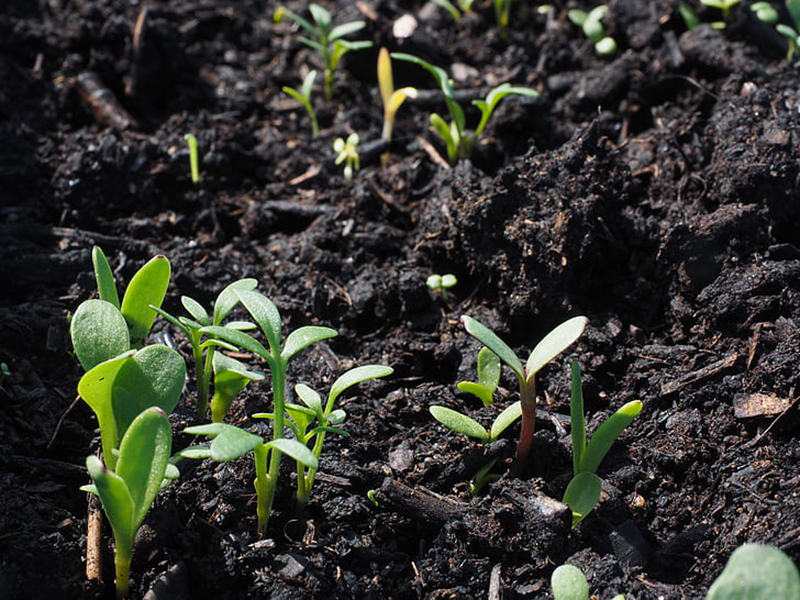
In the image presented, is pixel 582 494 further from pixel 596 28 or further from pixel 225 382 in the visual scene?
pixel 596 28

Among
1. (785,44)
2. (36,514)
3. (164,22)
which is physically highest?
(164,22)

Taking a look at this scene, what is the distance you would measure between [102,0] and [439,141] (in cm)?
150

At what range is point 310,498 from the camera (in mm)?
1532

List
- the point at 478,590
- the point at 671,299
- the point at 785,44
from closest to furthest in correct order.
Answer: the point at 478,590 < the point at 671,299 < the point at 785,44

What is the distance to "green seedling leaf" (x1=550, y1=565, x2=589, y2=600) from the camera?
3.94ft

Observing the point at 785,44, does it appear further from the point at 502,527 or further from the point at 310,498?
the point at 310,498

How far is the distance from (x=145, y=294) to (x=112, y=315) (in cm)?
13

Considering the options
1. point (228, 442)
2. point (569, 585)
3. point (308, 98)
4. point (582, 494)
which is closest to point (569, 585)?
point (569, 585)

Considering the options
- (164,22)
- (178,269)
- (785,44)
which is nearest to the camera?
(178,269)

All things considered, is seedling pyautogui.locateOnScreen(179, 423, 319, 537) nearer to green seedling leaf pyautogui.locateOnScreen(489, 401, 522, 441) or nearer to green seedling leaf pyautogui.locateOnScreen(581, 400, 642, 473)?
green seedling leaf pyautogui.locateOnScreen(489, 401, 522, 441)

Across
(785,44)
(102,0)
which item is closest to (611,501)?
(785,44)

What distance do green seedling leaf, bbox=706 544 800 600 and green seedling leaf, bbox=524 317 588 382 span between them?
49cm

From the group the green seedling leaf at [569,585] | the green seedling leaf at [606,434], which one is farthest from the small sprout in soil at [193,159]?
the green seedling leaf at [569,585]

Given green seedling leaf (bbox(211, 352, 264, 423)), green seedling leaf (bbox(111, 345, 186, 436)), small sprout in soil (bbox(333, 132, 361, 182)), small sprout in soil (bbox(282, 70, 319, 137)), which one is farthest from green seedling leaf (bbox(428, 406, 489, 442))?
small sprout in soil (bbox(282, 70, 319, 137))
